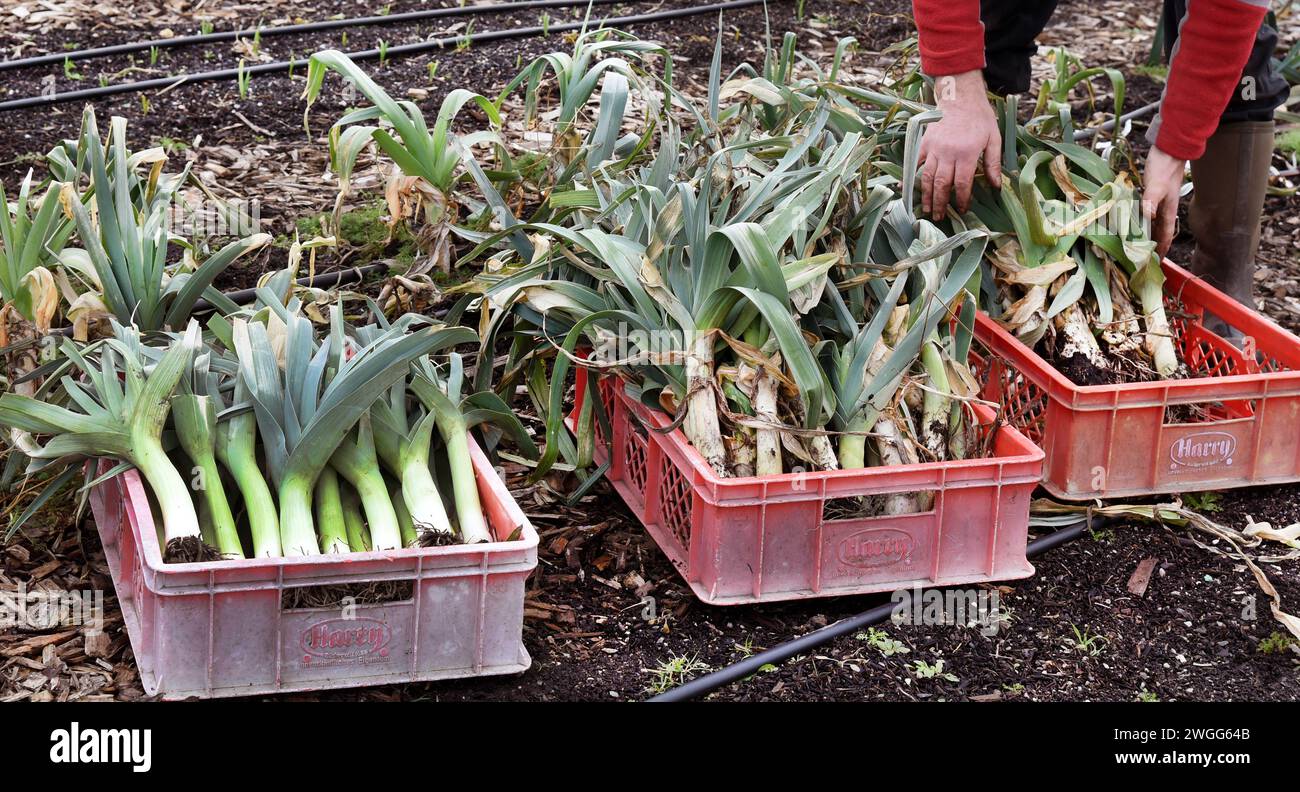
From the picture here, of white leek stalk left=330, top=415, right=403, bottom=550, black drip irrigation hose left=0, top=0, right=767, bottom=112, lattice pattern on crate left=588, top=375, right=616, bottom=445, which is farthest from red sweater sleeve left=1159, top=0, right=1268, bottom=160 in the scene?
white leek stalk left=330, top=415, right=403, bottom=550

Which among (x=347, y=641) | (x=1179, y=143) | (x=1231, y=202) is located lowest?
(x=347, y=641)

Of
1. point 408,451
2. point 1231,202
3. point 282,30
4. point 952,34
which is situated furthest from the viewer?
point 282,30

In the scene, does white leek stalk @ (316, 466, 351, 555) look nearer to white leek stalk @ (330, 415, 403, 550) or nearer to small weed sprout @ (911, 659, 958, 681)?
white leek stalk @ (330, 415, 403, 550)

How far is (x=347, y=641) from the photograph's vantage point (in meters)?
1.92

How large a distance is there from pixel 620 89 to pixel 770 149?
34 cm

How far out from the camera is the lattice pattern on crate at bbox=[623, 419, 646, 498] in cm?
247

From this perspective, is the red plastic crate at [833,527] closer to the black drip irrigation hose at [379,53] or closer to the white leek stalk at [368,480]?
the white leek stalk at [368,480]

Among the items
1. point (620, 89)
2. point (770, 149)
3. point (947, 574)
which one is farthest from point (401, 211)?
point (947, 574)

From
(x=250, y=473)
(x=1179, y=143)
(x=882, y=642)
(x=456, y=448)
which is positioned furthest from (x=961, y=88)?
(x=250, y=473)

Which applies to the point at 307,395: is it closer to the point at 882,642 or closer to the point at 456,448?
the point at 456,448

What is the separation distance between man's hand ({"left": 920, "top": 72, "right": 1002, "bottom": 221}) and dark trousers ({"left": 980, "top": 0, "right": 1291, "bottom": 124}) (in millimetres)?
448

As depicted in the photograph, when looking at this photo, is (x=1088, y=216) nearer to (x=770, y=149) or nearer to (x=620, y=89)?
(x=770, y=149)

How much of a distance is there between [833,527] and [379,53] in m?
2.55

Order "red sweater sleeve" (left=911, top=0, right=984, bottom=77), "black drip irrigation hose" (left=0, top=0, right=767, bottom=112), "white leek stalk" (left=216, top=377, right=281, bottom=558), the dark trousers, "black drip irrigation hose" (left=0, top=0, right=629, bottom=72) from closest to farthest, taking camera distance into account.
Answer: "white leek stalk" (left=216, top=377, right=281, bottom=558)
"red sweater sleeve" (left=911, top=0, right=984, bottom=77)
the dark trousers
"black drip irrigation hose" (left=0, top=0, right=767, bottom=112)
"black drip irrigation hose" (left=0, top=0, right=629, bottom=72)
